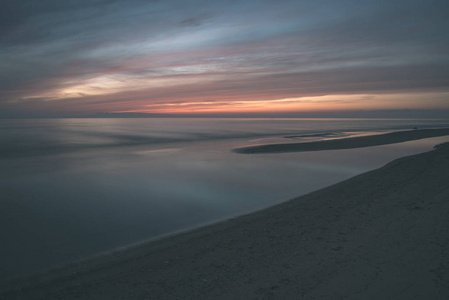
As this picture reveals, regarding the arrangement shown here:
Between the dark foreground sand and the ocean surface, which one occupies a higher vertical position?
the dark foreground sand

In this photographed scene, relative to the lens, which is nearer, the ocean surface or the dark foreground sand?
the dark foreground sand

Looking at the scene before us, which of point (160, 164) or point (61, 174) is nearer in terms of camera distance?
point (61, 174)

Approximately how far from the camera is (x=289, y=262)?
472cm

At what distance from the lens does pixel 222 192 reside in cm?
1177

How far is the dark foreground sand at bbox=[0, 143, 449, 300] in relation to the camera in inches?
157

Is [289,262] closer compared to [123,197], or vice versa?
[289,262]

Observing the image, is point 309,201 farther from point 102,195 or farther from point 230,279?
point 102,195

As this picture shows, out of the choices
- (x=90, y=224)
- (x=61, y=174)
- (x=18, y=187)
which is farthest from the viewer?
(x=61, y=174)

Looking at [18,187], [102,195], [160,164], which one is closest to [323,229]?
[102,195]

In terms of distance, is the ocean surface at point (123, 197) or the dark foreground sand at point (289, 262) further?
the ocean surface at point (123, 197)

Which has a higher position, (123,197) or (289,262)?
(289,262)

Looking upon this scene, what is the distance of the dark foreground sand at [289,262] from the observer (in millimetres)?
3988

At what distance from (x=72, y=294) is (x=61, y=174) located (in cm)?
1480

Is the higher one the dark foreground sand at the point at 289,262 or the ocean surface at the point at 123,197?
the dark foreground sand at the point at 289,262
